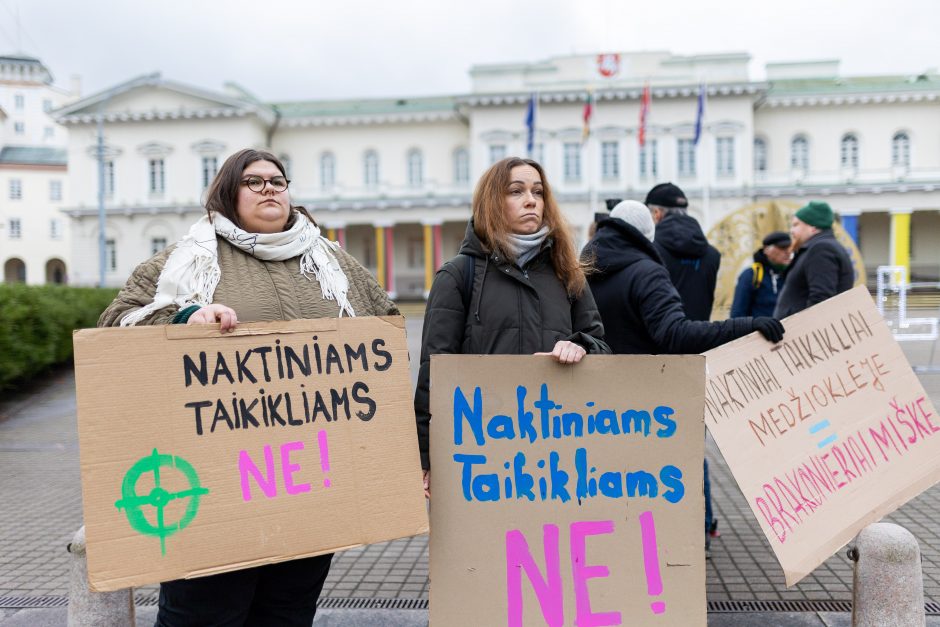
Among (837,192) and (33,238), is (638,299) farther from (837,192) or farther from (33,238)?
(33,238)

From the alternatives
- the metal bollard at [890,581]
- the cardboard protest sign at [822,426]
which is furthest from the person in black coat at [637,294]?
the metal bollard at [890,581]

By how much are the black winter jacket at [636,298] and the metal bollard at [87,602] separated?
2.26 meters

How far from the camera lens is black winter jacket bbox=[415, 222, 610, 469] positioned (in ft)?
8.09

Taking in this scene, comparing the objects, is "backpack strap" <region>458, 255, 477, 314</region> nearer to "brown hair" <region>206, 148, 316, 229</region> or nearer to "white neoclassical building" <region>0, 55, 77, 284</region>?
"brown hair" <region>206, 148, 316, 229</region>

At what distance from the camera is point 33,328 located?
10352mm

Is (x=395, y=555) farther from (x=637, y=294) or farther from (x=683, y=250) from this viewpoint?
(x=683, y=250)

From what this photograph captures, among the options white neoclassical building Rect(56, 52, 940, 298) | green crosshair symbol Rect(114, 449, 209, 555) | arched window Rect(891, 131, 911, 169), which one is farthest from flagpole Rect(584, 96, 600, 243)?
green crosshair symbol Rect(114, 449, 209, 555)

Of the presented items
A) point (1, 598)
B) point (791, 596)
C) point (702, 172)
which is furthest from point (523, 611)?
point (702, 172)

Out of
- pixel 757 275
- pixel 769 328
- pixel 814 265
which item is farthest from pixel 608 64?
pixel 769 328

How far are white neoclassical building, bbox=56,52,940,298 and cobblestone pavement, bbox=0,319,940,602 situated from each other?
31925mm

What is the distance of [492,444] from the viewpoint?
87.1 inches

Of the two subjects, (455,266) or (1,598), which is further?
(1,598)

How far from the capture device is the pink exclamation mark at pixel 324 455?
2066 mm

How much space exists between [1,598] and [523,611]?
2.99 meters
